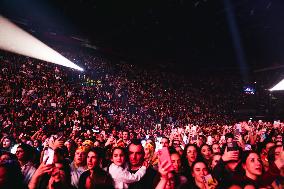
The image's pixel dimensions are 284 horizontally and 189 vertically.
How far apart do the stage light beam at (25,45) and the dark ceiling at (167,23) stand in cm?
70

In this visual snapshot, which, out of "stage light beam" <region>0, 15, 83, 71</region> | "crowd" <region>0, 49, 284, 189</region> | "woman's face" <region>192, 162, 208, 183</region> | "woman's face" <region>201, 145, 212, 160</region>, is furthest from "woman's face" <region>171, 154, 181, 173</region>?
"stage light beam" <region>0, 15, 83, 71</region>

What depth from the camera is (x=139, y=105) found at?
68.2 feet

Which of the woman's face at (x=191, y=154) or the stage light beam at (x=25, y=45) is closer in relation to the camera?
the woman's face at (x=191, y=154)

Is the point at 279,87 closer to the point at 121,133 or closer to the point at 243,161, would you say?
the point at 121,133

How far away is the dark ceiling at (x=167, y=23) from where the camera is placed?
14617 mm

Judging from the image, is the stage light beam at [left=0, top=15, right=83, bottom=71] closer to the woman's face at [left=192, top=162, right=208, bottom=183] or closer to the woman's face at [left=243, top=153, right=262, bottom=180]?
the woman's face at [left=192, top=162, right=208, bottom=183]

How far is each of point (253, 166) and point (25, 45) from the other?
15.7 m

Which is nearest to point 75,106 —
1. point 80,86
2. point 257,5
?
point 80,86

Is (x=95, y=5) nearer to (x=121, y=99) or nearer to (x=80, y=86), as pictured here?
(x=80, y=86)

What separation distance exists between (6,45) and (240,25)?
11895 mm

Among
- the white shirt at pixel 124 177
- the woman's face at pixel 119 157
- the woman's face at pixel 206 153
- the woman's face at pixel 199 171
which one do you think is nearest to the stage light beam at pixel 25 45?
the woman's face at pixel 206 153

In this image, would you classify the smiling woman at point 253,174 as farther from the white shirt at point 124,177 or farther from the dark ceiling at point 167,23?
the dark ceiling at point 167,23

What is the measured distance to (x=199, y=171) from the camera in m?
3.82

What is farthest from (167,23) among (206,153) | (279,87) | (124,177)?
(279,87)
